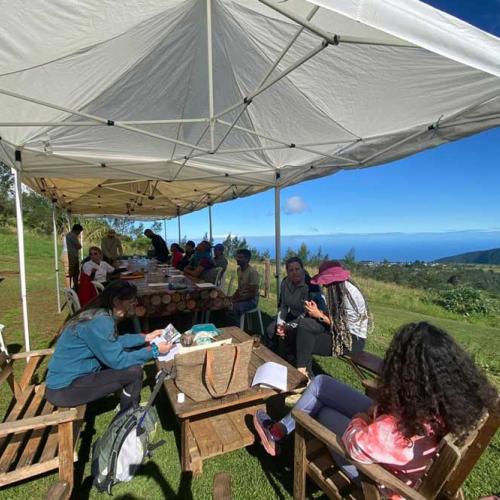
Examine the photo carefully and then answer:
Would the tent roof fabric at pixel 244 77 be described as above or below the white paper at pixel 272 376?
above

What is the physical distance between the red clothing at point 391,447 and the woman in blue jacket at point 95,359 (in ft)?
6.00

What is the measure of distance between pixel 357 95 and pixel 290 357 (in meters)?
3.00

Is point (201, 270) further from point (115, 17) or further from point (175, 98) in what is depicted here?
point (115, 17)

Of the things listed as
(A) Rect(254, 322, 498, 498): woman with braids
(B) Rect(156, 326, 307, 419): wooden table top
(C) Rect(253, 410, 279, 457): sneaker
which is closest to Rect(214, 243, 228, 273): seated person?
(B) Rect(156, 326, 307, 419): wooden table top

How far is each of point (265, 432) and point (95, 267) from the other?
16.6 ft

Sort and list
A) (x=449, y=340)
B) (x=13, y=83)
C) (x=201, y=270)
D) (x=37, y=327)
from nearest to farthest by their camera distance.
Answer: (x=449, y=340), (x=13, y=83), (x=37, y=327), (x=201, y=270)

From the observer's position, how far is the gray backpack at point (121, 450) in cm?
200

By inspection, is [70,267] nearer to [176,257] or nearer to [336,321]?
[176,257]

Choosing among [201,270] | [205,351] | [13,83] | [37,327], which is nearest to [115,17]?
[13,83]

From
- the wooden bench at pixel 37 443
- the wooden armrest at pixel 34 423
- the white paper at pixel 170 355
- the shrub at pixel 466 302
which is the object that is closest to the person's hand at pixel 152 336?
the white paper at pixel 170 355

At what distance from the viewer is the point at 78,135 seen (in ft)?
11.9

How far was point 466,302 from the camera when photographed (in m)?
11.3

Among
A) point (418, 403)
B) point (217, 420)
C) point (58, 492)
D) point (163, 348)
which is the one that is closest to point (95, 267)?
point (163, 348)

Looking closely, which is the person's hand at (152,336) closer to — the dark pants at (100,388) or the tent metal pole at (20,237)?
the dark pants at (100,388)
